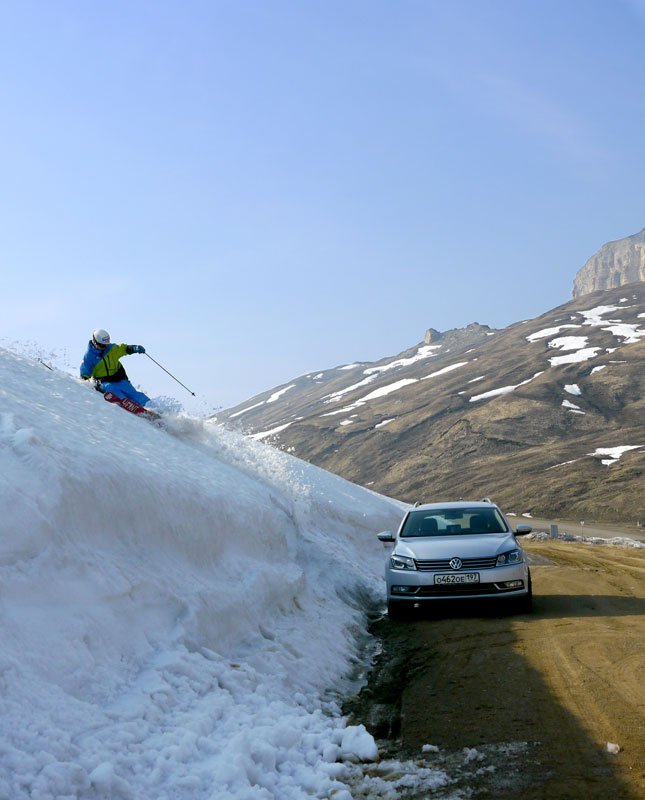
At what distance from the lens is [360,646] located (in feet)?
32.1

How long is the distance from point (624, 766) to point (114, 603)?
3.86 metres

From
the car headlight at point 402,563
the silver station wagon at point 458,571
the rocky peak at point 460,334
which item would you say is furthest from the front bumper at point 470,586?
the rocky peak at point 460,334

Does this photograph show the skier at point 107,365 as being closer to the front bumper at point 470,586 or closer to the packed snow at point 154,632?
the packed snow at point 154,632

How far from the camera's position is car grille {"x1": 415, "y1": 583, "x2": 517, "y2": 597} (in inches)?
427

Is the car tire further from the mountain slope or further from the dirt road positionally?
the mountain slope

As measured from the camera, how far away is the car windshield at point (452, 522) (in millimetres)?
12141

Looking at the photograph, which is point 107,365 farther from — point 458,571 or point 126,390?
point 458,571

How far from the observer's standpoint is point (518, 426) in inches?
2736

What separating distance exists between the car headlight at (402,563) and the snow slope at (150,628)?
35.6 inches

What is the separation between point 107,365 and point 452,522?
268 inches

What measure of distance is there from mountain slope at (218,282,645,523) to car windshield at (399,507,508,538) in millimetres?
29443

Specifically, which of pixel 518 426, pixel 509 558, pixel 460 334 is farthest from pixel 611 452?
pixel 460 334

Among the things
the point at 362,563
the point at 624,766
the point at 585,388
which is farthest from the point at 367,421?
the point at 624,766

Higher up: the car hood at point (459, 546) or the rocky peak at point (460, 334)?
the rocky peak at point (460, 334)
